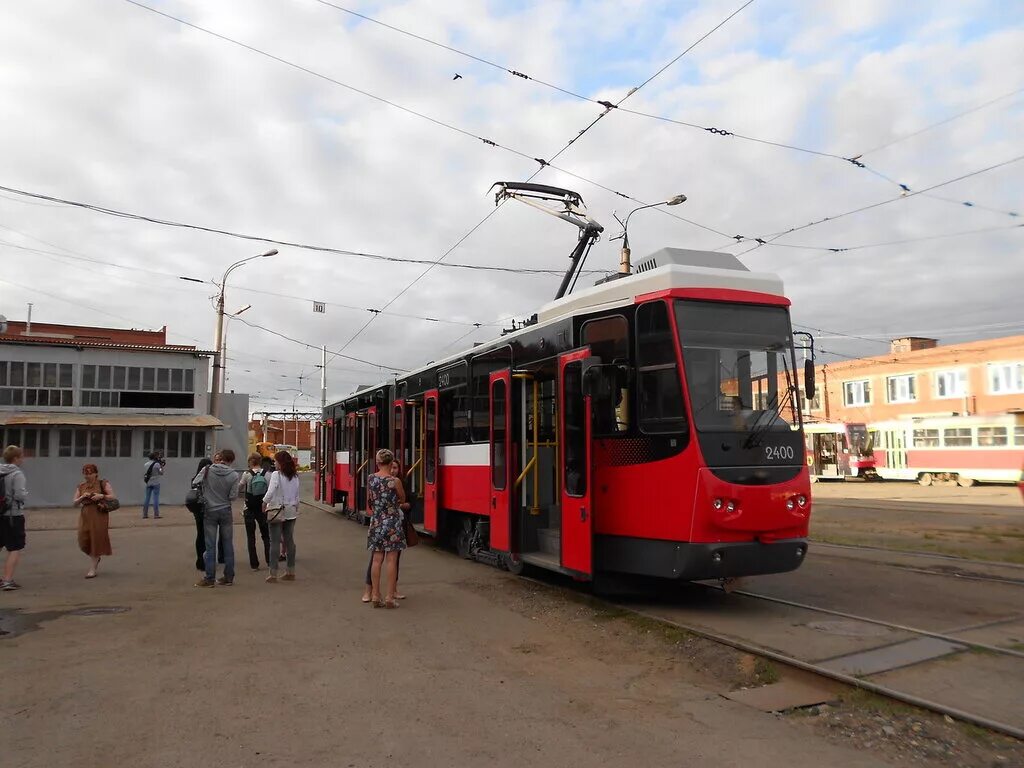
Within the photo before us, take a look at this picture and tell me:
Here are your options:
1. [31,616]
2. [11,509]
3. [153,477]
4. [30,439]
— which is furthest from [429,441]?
[30,439]

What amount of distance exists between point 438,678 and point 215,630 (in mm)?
2838

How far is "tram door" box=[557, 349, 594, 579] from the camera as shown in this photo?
8328 mm

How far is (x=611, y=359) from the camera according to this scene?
8.57m

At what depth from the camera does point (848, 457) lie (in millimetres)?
42875

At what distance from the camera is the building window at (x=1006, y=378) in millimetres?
41438

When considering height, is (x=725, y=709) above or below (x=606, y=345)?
below

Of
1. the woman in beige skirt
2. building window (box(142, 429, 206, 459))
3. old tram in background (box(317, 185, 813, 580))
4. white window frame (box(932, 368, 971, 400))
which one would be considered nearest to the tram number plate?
old tram in background (box(317, 185, 813, 580))

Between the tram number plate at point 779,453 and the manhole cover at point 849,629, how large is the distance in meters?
1.64

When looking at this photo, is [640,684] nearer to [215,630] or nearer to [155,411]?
[215,630]

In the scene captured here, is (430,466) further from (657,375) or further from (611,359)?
(657,375)

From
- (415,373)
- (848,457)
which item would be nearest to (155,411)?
(415,373)

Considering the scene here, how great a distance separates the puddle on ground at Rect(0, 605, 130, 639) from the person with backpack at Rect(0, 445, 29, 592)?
4.44ft

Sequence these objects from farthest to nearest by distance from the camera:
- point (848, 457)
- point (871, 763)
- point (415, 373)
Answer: point (848, 457) < point (415, 373) < point (871, 763)

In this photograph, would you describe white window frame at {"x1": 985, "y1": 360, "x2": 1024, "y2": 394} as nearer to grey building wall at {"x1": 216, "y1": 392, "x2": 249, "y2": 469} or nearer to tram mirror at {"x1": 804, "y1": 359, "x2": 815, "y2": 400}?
grey building wall at {"x1": 216, "y1": 392, "x2": 249, "y2": 469}
